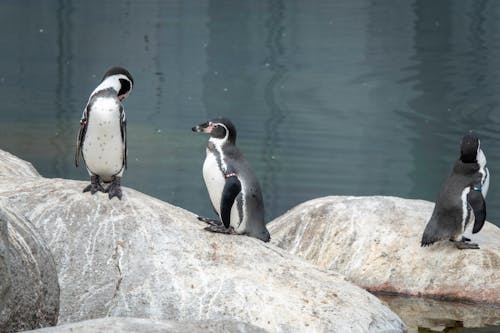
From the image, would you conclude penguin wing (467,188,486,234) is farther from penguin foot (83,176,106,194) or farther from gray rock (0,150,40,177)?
gray rock (0,150,40,177)

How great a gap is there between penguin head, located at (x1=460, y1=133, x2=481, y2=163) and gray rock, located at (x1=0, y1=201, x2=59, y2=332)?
151 inches

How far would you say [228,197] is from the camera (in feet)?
19.2

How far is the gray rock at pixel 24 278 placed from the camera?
376 centimetres

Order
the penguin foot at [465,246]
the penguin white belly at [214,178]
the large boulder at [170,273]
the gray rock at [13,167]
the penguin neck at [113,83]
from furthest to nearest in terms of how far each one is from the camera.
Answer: the penguin foot at [465,246] < the gray rock at [13,167] < the penguin white belly at [214,178] < the penguin neck at [113,83] < the large boulder at [170,273]

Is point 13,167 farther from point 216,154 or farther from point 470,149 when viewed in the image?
point 470,149

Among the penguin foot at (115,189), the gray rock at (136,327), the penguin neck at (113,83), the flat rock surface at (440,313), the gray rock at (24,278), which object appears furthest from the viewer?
the flat rock surface at (440,313)

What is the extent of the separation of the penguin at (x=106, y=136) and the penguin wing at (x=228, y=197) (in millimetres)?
542

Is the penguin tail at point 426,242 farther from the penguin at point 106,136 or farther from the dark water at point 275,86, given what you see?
the dark water at point 275,86

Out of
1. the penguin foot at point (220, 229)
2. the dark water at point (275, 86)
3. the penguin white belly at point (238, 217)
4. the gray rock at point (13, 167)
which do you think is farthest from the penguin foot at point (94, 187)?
the dark water at point (275, 86)

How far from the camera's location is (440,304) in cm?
707

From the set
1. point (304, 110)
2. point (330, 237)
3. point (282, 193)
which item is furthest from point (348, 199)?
point (304, 110)

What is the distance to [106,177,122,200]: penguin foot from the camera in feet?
18.4

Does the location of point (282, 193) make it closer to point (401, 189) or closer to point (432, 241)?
point (401, 189)

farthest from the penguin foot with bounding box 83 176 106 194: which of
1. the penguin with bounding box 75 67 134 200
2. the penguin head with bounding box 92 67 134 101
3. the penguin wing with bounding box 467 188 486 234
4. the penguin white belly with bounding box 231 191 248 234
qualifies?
the penguin wing with bounding box 467 188 486 234
